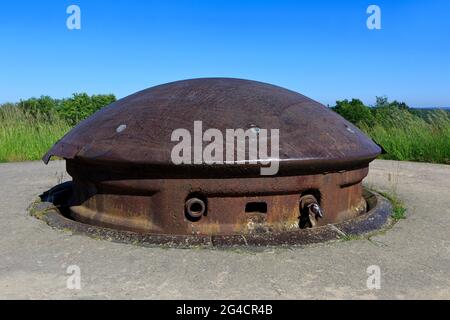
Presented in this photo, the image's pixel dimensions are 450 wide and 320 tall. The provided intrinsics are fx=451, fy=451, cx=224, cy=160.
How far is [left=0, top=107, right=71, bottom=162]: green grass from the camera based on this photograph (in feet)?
26.3

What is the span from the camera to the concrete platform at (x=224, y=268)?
7.29 feet

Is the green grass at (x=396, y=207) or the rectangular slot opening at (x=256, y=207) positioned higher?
the rectangular slot opening at (x=256, y=207)

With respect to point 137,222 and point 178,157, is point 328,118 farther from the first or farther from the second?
point 137,222

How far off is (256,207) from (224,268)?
741 mm

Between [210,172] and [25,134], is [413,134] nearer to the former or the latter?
[210,172]

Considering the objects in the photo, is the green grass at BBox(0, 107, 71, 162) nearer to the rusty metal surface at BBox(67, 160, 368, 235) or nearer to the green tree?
the rusty metal surface at BBox(67, 160, 368, 235)

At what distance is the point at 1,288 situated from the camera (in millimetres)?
2254

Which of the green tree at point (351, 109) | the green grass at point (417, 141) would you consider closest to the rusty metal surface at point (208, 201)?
the green grass at point (417, 141)

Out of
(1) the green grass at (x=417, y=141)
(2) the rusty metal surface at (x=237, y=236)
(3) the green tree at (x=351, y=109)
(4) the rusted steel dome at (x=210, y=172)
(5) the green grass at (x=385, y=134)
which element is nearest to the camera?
(2) the rusty metal surface at (x=237, y=236)

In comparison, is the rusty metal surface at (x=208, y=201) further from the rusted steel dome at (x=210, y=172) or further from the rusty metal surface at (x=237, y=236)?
the rusty metal surface at (x=237, y=236)

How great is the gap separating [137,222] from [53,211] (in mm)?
979

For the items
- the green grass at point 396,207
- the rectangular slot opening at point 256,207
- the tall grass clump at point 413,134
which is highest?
the tall grass clump at point 413,134
